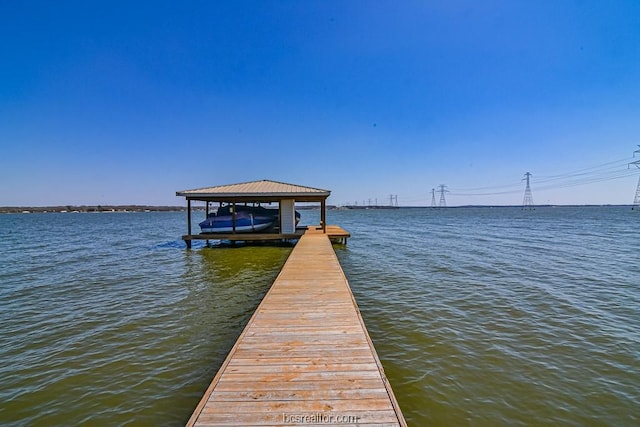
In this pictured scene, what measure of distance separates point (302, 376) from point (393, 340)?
2.90m

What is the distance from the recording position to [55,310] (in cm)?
737

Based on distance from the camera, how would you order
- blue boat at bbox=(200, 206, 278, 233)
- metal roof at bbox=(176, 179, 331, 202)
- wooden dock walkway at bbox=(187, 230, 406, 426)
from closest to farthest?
wooden dock walkway at bbox=(187, 230, 406, 426)
metal roof at bbox=(176, 179, 331, 202)
blue boat at bbox=(200, 206, 278, 233)

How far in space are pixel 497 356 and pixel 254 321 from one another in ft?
12.9

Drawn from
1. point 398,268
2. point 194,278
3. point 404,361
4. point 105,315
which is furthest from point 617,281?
point 105,315

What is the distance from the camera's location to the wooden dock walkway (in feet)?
8.43

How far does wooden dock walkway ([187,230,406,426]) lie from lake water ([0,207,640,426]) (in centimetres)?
94

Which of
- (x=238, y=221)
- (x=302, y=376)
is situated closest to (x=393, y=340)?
(x=302, y=376)

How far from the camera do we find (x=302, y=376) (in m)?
3.18

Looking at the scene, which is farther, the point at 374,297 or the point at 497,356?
the point at 374,297

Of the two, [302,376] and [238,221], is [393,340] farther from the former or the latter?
[238,221]

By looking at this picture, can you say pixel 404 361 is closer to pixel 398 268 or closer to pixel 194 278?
pixel 398 268

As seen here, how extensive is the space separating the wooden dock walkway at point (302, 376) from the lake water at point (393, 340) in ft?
3.08

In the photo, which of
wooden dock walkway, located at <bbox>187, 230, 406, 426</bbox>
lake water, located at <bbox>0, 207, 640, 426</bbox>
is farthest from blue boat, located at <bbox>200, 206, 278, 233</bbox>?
wooden dock walkway, located at <bbox>187, 230, 406, 426</bbox>

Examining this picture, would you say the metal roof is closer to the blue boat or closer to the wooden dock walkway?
the blue boat
